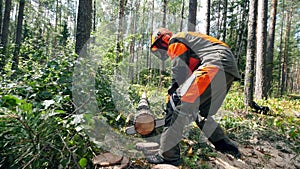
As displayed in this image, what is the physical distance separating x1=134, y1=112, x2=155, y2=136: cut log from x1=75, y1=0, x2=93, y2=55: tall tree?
231 centimetres

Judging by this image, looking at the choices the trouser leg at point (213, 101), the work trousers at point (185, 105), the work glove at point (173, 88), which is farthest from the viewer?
the work glove at point (173, 88)

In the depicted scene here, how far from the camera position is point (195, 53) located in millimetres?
2771

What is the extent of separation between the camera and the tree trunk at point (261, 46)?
651 centimetres

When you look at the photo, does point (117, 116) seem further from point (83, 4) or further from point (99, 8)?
point (99, 8)

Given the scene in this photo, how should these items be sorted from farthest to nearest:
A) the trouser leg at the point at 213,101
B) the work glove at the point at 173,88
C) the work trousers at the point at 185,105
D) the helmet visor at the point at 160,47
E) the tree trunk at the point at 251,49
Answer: the tree trunk at the point at 251,49
the helmet visor at the point at 160,47
the work glove at the point at 173,88
the trouser leg at the point at 213,101
the work trousers at the point at 185,105

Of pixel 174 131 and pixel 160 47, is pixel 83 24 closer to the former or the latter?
pixel 160 47

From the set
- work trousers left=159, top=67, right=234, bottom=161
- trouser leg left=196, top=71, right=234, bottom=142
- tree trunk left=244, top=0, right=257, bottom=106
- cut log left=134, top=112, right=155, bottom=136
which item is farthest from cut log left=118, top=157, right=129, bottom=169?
tree trunk left=244, top=0, right=257, bottom=106

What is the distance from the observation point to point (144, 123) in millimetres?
2977

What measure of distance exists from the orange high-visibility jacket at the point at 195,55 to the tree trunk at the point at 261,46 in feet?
15.1

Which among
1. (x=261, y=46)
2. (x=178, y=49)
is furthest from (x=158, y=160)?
(x=261, y=46)

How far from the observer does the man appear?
248cm

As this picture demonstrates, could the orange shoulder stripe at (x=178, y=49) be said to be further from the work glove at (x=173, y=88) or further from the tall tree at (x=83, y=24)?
the tall tree at (x=83, y=24)

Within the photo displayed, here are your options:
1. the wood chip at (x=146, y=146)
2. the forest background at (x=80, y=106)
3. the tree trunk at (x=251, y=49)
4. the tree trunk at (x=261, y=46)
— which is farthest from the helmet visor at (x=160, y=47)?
the tree trunk at (x=261, y=46)

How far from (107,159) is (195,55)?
1.55 m
